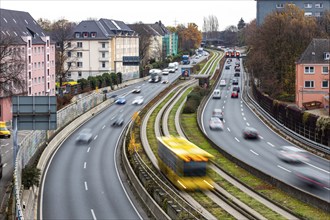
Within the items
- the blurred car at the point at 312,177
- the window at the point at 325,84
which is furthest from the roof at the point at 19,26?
the blurred car at the point at 312,177

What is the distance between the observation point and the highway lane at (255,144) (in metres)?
47.9

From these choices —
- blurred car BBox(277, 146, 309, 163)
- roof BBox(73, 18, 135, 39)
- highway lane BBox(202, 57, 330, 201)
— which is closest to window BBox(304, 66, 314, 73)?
highway lane BBox(202, 57, 330, 201)

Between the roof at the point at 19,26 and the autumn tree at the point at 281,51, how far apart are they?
118 feet

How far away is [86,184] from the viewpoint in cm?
4531

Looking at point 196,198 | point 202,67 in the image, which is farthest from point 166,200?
point 202,67

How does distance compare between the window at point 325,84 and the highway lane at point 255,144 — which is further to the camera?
the window at point 325,84

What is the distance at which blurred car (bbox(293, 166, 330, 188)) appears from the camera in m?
41.6

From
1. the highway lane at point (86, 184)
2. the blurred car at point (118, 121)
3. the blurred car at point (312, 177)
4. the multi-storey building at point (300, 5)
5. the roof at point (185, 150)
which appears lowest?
the highway lane at point (86, 184)

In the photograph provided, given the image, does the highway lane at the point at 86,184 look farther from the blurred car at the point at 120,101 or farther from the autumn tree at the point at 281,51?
the autumn tree at the point at 281,51

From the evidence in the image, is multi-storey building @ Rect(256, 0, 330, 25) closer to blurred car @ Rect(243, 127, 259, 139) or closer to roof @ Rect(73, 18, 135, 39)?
roof @ Rect(73, 18, 135, 39)

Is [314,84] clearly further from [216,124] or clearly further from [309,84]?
[216,124]

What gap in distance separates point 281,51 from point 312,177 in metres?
57.0

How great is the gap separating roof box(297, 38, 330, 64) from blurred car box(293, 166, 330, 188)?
3911cm

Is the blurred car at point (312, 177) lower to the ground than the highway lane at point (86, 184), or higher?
higher
